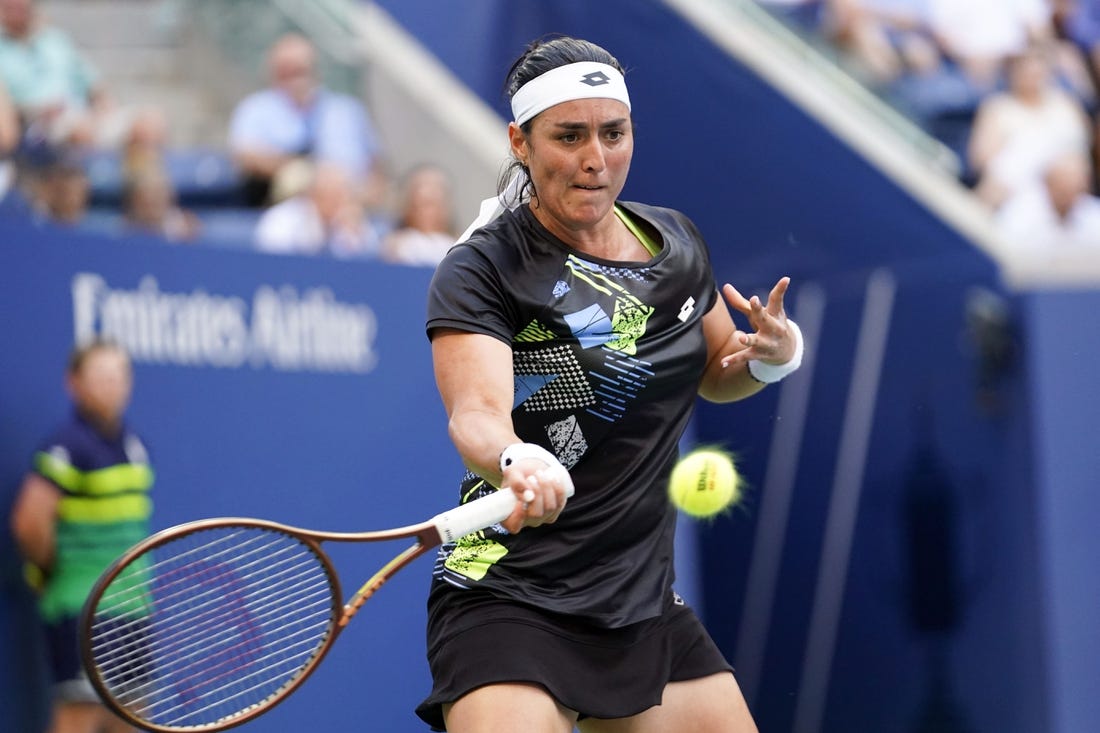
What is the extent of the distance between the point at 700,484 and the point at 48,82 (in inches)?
179

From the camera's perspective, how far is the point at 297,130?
802 centimetres

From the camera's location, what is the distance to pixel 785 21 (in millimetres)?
8883

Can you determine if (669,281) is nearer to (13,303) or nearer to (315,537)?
(315,537)

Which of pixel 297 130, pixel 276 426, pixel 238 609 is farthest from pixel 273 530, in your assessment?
pixel 297 130

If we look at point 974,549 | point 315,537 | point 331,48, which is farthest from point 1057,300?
point 315,537

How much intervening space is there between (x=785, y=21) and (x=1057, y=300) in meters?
2.40

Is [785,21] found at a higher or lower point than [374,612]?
higher

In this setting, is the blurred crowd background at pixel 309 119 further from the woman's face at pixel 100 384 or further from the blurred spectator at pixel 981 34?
the woman's face at pixel 100 384

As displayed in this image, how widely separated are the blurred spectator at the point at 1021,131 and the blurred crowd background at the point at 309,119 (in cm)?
1

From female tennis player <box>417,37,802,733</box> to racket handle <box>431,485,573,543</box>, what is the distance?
0.24 ft

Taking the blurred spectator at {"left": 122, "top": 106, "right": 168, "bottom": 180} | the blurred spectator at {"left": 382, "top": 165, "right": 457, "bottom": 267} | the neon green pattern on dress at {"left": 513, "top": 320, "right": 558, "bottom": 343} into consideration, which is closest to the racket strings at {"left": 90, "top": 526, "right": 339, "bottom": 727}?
the neon green pattern on dress at {"left": 513, "top": 320, "right": 558, "bottom": 343}

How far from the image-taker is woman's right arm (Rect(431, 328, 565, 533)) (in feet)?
10.3

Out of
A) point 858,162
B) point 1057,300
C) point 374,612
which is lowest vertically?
point 374,612

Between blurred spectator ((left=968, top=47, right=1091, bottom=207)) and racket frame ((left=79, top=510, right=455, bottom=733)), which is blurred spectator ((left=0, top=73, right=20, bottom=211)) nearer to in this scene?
racket frame ((left=79, top=510, right=455, bottom=733))
